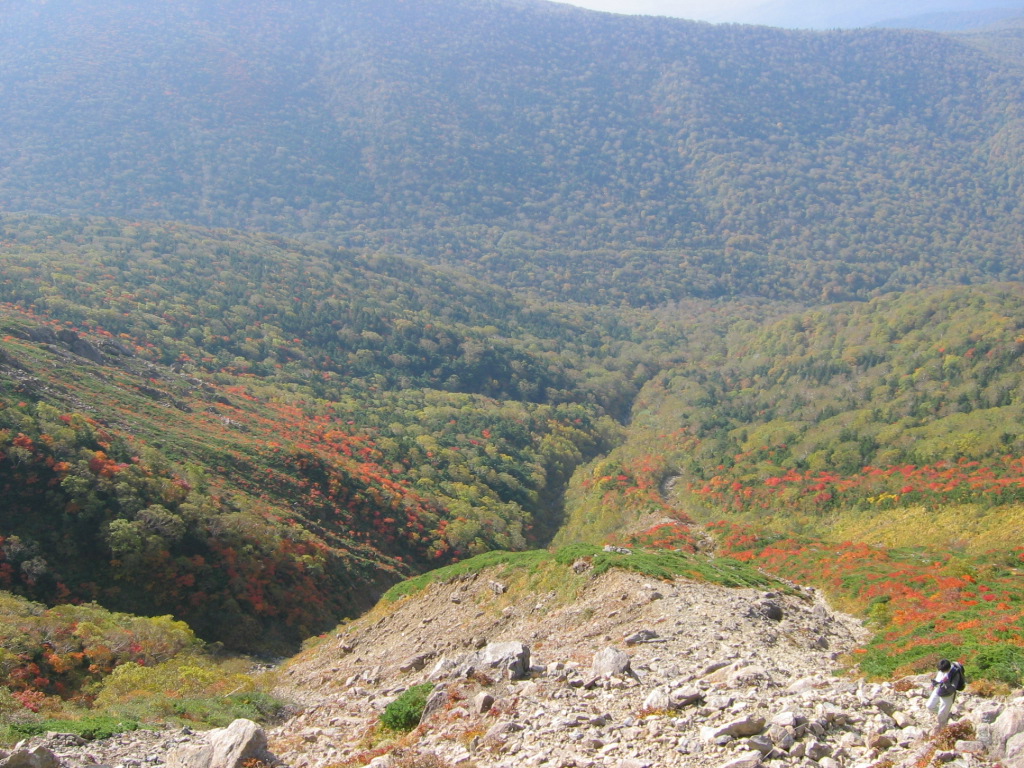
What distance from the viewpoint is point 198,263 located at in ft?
564

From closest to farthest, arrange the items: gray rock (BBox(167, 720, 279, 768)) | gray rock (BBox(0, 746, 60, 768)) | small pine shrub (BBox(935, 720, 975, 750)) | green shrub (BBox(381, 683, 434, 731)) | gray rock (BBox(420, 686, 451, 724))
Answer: small pine shrub (BBox(935, 720, 975, 750)) → gray rock (BBox(0, 746, 60, 768)) → gray rock (BBox(167, 720, 279, 768)) → gray rock (BBox(420, 686, 451, 724)) → green shrub (BBox(381, 683, 434, 731))

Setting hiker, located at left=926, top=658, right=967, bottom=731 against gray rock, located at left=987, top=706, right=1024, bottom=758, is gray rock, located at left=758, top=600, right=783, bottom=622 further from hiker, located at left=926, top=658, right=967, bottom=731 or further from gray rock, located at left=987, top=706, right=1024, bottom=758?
gray rock, located at left=987, top=706, right=1024, bottom=758

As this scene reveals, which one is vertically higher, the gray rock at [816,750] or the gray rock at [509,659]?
the gray rock at [816,750]

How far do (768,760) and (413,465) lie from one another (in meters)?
88.9

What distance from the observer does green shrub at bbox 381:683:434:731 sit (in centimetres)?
1938

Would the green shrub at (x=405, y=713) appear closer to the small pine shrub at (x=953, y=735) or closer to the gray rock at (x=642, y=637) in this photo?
the gray rock at (x=642, y=637)

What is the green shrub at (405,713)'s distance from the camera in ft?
63.6

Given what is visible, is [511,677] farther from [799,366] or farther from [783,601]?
[799,366]

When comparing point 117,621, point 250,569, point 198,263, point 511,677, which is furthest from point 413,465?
point 198,263

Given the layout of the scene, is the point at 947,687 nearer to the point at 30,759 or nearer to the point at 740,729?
the point at 740,729

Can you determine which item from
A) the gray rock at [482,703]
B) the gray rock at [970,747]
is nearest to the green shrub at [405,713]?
the gray rock at [482,703]

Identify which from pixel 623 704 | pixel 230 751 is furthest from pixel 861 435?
pixel 230 751

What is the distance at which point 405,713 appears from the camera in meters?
19.5

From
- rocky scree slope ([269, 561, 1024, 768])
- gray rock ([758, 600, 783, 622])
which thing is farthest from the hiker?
gray rock ([758, 600, 783, 622])
